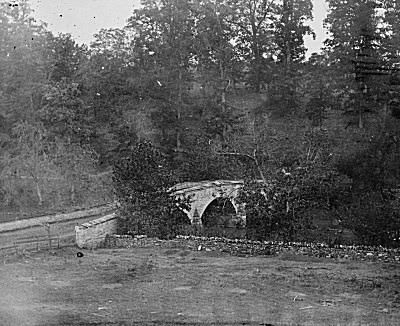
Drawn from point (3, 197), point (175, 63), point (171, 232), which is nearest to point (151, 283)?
point (171, 232)

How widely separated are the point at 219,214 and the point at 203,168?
1.97 m

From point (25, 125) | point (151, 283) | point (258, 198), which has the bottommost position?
point (151, 283)

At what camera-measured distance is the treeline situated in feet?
55.3

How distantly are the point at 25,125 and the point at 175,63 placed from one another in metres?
4.88

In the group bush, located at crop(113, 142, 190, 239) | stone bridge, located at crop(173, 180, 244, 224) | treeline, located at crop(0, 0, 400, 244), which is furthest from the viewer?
treeline, located at crop(0, 0, 400, 244)

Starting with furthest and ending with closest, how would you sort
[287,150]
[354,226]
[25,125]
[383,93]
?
1. [25,125]
2. [383,93]
3. [287,150]
4. [354,226]

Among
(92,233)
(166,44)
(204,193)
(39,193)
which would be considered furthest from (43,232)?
(166,44)

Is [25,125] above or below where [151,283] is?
above

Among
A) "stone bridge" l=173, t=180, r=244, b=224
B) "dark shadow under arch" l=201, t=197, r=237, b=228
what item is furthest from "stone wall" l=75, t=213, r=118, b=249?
"dark shadow under arch" l=201, t=197, r=237, b=228

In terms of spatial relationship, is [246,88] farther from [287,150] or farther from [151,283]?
[151,283]

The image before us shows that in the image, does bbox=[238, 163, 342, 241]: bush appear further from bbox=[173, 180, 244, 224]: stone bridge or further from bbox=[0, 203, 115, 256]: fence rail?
bbox=[0, 203, 115, 256]: fence rail

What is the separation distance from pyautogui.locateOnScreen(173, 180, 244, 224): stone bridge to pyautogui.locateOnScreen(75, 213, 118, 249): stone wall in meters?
1.90

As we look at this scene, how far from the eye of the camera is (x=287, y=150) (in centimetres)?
1677

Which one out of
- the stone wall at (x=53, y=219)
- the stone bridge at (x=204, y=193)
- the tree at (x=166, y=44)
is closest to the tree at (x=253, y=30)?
the tree at (x=166, y=44)
